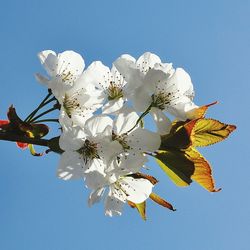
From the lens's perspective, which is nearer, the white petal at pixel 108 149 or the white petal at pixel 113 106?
the white petal at pixel 108 149

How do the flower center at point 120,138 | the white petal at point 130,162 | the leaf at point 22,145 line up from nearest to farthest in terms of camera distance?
the white petal at point 130,162 < the flower center at point 120,138 < the leaf at point 22,145

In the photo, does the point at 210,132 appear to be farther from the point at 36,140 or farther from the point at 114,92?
the point at 36,140

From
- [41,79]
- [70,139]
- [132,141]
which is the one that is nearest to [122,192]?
[132,141]

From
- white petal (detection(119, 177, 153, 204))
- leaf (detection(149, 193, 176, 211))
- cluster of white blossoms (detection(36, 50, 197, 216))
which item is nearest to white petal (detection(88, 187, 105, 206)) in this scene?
cluster of white blossoms (detection(36, 50, 197, 216))

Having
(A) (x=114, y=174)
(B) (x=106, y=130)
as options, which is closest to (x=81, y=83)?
(B) (x=106, y=130)

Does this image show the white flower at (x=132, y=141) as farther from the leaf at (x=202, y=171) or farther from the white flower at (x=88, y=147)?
the leaf at (x=202, y=171)

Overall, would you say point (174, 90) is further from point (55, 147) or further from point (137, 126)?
point (55, 147)

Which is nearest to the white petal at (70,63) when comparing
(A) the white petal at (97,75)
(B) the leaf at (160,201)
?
(A) the white petal at (97,75)

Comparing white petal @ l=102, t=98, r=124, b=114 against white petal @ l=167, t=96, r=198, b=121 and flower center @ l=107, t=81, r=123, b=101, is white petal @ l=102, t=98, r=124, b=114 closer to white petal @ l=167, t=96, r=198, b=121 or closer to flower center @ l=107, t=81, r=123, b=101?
flower center @ l=107, t=81, r=123, b=101
